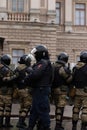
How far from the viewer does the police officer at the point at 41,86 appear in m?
8.06

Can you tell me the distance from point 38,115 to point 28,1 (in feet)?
74.2

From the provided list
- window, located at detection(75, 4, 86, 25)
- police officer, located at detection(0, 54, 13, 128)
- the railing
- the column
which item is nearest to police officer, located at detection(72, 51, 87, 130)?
police officer, located at detection(0, 54, 13, 128)

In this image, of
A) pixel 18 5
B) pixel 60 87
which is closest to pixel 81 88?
pixel 60 87

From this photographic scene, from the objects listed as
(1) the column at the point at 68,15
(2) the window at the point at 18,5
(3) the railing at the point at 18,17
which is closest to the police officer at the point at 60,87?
(3) the railing at the point at 18,17

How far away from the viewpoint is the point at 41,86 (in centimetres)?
816

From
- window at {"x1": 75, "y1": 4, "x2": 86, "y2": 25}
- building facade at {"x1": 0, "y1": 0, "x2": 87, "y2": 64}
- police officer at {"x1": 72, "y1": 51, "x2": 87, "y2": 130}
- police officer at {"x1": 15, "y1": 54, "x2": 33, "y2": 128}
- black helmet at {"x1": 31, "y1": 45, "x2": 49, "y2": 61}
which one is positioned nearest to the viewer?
black helmet at {"x1": 31, "y1": 45, "x2": 49, "y2": 61}

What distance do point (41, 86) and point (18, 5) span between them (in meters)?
22.7

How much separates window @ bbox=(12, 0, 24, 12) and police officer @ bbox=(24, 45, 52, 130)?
72.6 ft

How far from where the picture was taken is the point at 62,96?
9.84 metres

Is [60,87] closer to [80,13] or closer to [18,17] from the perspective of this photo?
[18,17]

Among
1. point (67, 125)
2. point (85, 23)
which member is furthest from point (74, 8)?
point (67, 125)

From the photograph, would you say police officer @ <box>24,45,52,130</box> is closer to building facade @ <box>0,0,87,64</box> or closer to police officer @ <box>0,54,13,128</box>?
police officer @ <box>0,54,13,128</box>

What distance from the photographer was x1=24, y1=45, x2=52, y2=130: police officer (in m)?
8.06

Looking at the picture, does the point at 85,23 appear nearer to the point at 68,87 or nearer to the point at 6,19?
the point at 6,19
